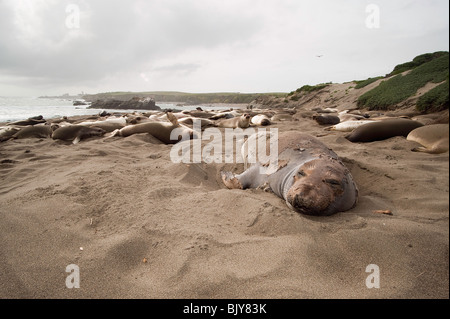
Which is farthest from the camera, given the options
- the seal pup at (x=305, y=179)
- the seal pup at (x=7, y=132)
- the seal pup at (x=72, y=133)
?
the seal pup at (x=7, y=132)

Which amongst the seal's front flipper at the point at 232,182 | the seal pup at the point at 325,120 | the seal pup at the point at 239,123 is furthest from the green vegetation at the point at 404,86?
the seal's front flipper at the point at 232,182

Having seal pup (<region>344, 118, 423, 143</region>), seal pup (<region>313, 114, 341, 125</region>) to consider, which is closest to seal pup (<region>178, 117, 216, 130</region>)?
seal pup (<region>313, 114, 341, 125</region>)

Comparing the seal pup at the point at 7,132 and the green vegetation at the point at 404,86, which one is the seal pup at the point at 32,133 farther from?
the green vegetation at the point at 404,86

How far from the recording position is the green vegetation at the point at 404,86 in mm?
12039

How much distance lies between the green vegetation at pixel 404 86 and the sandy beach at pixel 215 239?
1085 centimetres

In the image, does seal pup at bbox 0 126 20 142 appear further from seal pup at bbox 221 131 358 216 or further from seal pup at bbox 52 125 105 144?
seal pup at bbox 221 131 358 216

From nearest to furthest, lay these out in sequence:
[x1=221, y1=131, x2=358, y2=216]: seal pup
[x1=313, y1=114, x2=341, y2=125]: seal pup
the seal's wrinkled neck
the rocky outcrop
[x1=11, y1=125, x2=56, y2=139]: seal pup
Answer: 1. [x1=221, y1=131, x2=358, y2=216]: seal pup
2. the seal's wrinkled neck
3. [x1=11, y1=125, x2=56, y2=139]: seal pup
4. [x1=313, y1=114, x2=341, y2=125]: seal pup
5. the rocky outcrop

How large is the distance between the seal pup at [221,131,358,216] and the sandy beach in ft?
0.41

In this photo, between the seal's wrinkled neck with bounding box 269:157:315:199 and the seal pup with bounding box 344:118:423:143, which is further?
the seal pup with bounding box 344:118:423:143

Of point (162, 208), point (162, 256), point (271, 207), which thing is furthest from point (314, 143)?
point (162, 256)

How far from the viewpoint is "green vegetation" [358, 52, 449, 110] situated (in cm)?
1204

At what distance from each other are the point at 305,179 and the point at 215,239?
3.63 feet
